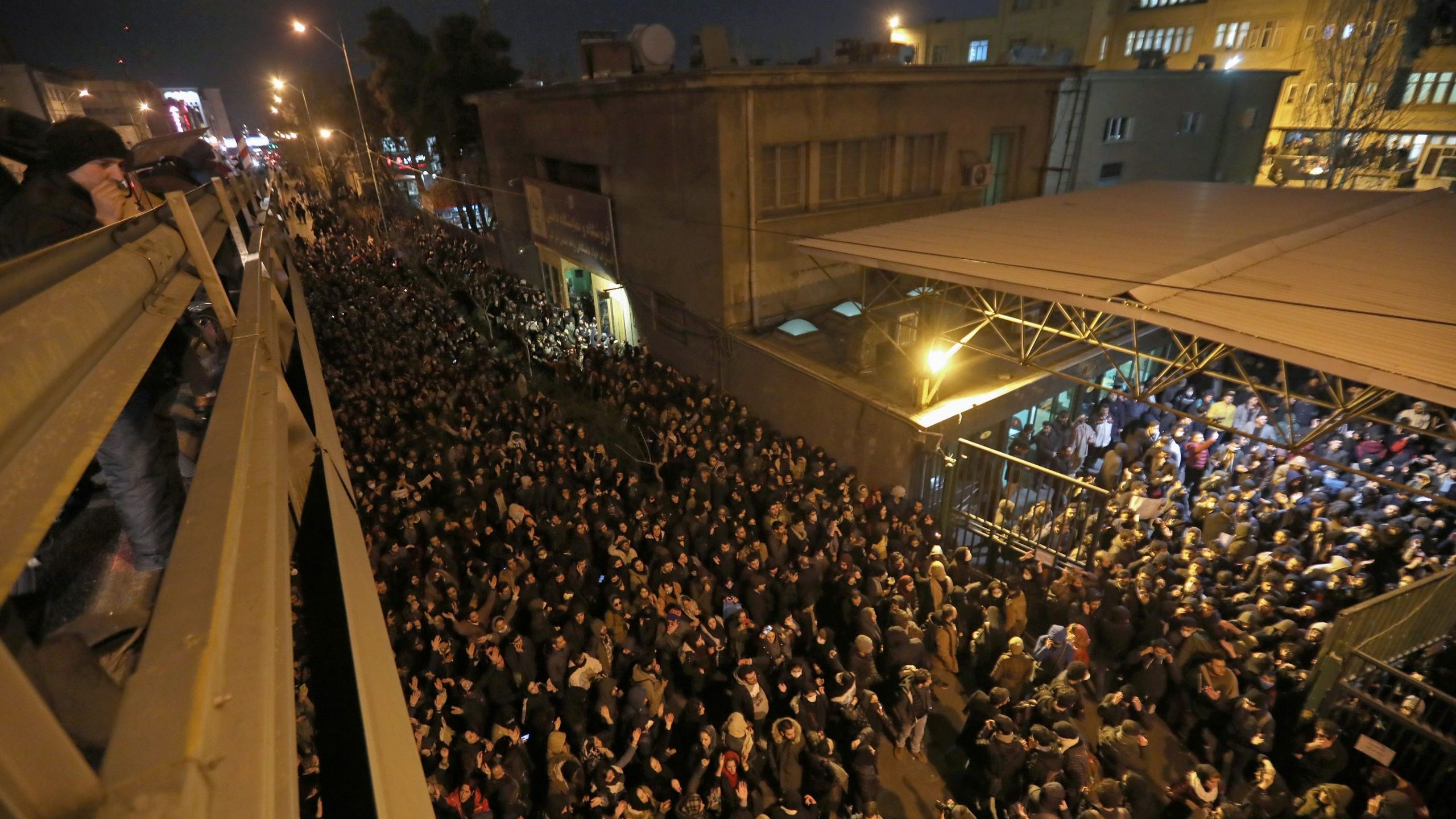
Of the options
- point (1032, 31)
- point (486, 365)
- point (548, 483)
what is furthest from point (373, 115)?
point (1032, 31)

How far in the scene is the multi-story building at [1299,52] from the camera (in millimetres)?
23234

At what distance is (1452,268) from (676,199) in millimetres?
11130

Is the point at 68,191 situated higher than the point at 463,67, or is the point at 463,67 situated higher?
the point at 463,67

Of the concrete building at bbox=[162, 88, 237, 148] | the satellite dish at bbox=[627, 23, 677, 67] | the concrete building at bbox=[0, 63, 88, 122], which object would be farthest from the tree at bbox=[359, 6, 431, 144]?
the satellite dish at bbox=[627, 23, 677, 67]

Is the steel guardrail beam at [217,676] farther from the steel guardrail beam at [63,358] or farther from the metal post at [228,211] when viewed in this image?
the metal post at [228,211]

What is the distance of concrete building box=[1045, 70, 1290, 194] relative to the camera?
16344mm

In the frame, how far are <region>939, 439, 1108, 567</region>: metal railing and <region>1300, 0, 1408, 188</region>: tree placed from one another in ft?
74.4

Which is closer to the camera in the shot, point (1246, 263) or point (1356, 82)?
point (1246, 263)

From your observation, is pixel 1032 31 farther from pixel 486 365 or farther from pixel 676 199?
pixel 486 365

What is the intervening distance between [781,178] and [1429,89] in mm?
28445

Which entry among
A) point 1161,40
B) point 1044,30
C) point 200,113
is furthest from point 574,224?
point 200,113

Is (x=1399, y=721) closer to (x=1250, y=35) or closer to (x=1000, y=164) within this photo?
(x=1000, y=164)

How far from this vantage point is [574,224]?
16953 millimetres

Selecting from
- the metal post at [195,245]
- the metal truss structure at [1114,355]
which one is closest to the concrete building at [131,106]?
the metal post at [195,245]
